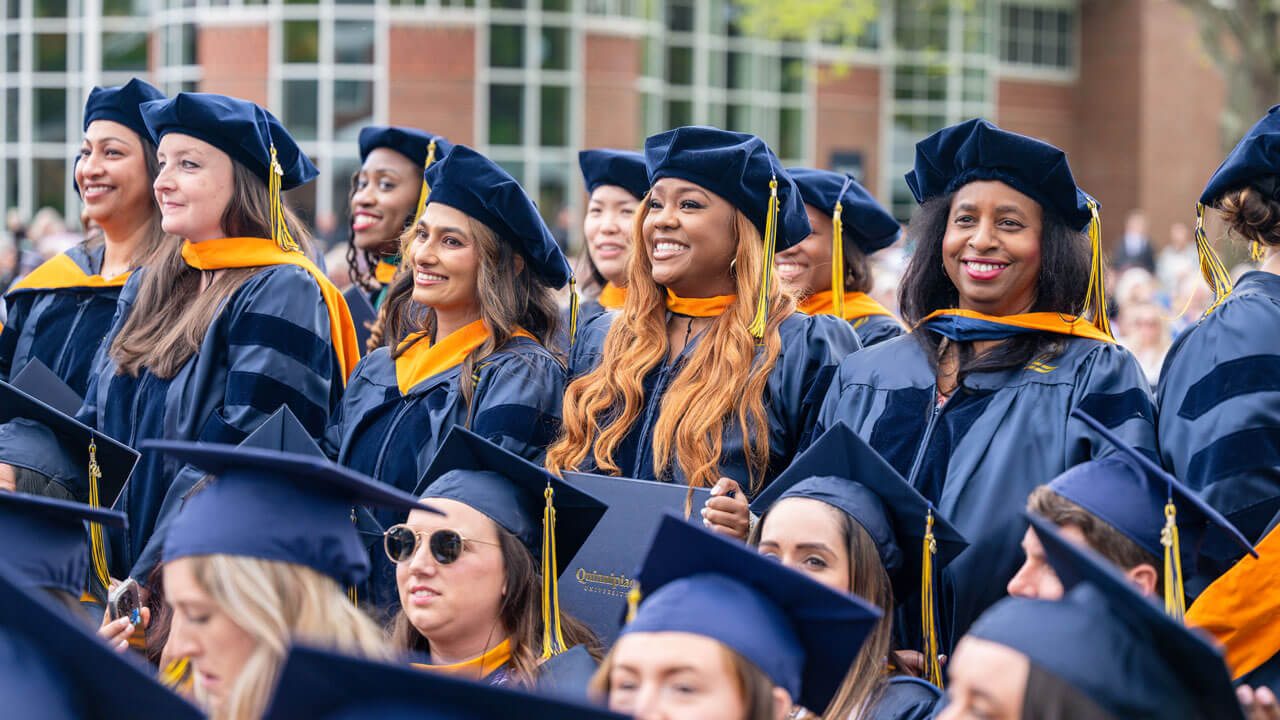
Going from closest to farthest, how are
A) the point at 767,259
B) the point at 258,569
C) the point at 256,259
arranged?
the point at 258,569 < the point at 767,259 < the point at 256,259

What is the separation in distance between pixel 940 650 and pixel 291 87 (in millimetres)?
19643

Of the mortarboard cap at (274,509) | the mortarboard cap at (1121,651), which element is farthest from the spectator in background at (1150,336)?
the mortarboard cap at (274,509)

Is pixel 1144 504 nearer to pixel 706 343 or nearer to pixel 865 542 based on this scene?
pixel 865 542

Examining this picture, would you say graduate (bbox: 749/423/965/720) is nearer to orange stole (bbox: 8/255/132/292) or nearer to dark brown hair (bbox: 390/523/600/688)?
dark brown hair (bbox: 390/523/600/688)

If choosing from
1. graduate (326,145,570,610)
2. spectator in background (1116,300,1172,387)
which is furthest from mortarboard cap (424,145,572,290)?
spectator in background (1116,300,1172,387)

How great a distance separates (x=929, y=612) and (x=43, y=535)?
81.4 inches

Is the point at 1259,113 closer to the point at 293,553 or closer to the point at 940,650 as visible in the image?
the point at 940,650

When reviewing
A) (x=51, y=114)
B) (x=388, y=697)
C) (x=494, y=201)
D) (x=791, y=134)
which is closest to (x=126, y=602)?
(x=494, y=201)

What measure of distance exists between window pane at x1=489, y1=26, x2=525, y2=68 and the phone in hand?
1883 centimetres

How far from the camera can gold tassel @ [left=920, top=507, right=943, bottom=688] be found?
3.22 meters

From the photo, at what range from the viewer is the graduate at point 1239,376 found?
326 cm

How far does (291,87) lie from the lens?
21.2 m

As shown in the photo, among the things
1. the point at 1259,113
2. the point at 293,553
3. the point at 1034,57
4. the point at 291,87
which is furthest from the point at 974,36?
the point at 293,553

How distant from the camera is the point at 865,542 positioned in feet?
10.4
